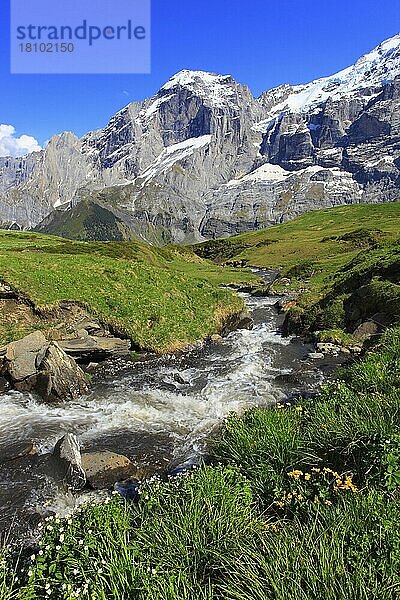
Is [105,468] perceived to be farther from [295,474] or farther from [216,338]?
[216,338]

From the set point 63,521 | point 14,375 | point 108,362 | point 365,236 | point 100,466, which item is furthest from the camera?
point 365,236

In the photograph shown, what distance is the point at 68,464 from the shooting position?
→ 48.1 ft

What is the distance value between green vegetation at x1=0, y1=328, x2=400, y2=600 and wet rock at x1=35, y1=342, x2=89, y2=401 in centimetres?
1322

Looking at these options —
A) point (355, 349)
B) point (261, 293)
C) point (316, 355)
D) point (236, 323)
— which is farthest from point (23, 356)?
point (261, 293)

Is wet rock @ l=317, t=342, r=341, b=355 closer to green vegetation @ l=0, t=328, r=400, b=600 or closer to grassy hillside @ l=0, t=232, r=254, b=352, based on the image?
grassy hillside @ l=0, t=232, r=254, b=352

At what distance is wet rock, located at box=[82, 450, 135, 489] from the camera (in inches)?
555

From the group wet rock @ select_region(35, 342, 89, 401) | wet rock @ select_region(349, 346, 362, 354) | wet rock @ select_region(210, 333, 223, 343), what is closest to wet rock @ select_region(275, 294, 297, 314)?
wet rock @ select_region(210, 333, 223, 343)

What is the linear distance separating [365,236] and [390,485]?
460 ft

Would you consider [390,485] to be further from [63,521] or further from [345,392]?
[63,521]

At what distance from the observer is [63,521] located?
7.94 m

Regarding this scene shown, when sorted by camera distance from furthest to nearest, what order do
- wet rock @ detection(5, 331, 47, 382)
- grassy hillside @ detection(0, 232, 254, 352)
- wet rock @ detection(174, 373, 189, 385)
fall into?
grassy hillside @ detection(0, 232, 254, 352), wet rock @ detection(174, 373, 189, 385), wet rock @ detection(5, 331, 47, 382)

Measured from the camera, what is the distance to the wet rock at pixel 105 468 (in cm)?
1409

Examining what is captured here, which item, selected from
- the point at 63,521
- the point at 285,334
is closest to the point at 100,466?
the point at 63,521

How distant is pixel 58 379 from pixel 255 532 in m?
16.6
